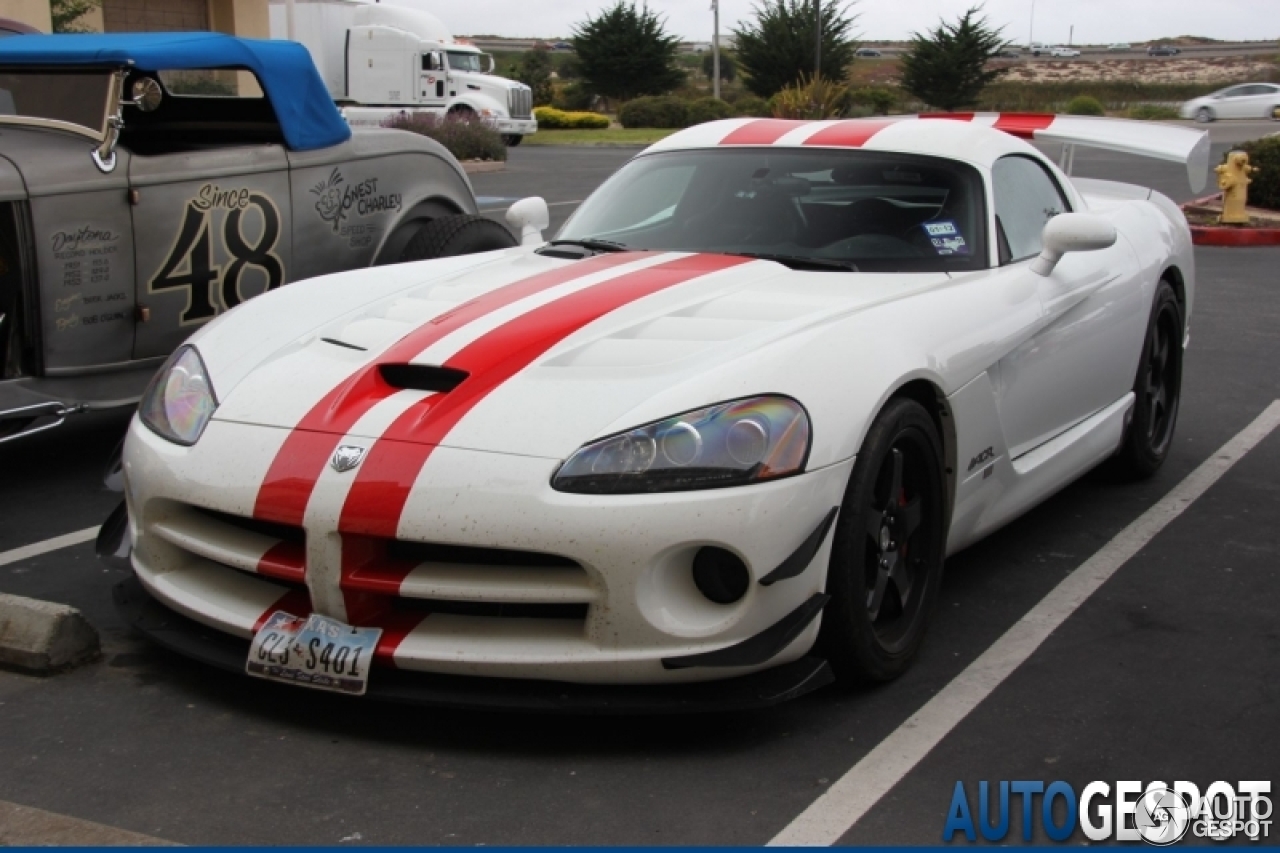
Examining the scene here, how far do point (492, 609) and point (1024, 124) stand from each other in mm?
3746

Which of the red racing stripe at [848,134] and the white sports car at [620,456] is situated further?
the red racing stripe at [848,134]

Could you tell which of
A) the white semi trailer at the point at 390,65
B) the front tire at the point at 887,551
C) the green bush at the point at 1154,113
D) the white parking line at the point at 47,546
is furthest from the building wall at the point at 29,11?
the green bush at the point at 1154,113

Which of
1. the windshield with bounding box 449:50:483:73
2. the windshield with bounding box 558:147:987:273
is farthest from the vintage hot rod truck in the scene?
the windshield with bounding box 449:50:483:73

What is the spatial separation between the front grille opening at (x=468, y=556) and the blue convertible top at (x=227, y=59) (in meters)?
3.28

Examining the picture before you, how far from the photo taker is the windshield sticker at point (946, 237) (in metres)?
4.46

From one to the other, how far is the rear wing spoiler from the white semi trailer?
26929 millimetres

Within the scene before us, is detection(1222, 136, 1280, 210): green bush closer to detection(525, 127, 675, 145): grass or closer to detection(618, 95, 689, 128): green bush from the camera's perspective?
detection(525, 127, 675, 145): grass

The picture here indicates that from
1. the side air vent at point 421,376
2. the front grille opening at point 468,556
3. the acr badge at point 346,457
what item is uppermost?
the side air vent at point 421,376

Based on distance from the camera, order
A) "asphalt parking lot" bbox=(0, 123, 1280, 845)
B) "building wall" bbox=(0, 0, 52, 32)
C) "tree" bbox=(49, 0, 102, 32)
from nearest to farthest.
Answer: "asphalt parking lot" bbox=(0, 123, 1280, 845) < "building wall" bbox=(0, 0, 52, 32) < "tree" bbox=(49, 0, 102, 32)

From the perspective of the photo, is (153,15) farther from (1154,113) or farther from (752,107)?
(1154,113)

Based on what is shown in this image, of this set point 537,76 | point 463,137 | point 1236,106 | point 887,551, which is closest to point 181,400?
point 887,551

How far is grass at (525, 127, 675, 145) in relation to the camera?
3503cm

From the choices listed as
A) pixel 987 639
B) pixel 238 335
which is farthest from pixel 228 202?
pixel 987 639

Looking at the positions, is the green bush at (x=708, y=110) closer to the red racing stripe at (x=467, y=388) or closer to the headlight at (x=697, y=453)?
the red racing stripe at (x=467, y=388)
